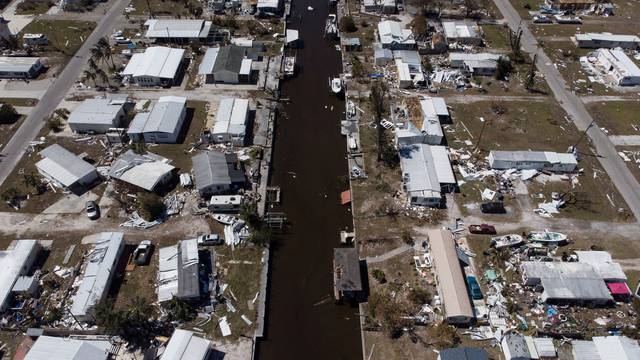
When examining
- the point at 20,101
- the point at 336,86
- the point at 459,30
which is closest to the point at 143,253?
the point at 20,101

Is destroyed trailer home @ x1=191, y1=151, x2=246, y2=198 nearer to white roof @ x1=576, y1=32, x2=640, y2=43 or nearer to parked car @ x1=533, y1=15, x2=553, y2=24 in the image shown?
white roof @ x1=576, y1=32, x2=640, y2=43

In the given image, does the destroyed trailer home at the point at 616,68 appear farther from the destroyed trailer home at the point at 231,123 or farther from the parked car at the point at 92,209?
the parked car at the point at 92,209

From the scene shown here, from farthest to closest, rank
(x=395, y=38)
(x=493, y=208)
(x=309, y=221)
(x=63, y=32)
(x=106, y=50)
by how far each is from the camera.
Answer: (x=63, y=32)
(x=395, y=38)
(x=106, y=50)
(x=309, y=221)
(x=493, y=208)

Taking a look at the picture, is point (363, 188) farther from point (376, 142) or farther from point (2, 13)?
point (2, 13)

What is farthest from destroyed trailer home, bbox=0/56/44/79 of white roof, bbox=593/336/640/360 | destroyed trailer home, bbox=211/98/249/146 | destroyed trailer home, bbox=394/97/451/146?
white roof, bbox=593/336/640/360

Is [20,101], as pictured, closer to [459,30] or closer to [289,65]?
[289,65]

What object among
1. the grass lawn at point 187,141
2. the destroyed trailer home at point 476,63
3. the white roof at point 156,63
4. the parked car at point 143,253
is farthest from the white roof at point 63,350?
the destroyed trailer home at point 476,63

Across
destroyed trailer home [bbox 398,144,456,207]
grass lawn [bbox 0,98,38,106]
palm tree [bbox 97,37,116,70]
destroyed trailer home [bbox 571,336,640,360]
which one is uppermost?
palm tree [bbox 97,37,116,70]

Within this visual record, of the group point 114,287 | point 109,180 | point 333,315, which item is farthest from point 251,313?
point 109,180
